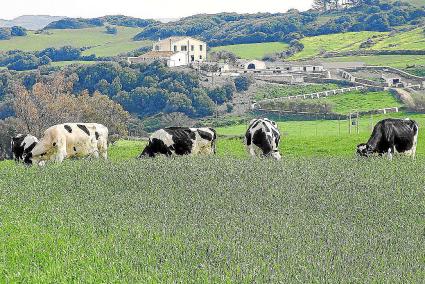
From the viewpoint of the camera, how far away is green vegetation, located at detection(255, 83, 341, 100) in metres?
122

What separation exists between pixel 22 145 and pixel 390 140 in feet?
44.2

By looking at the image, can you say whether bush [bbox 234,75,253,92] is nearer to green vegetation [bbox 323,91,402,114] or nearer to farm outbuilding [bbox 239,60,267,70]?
green vegetation [bbox 323,91,402,114]

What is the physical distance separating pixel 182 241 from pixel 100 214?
9.75 ft

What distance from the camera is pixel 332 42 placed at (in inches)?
7160

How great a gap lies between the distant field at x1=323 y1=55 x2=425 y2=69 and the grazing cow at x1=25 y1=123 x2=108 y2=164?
361ft

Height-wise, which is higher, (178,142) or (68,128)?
(68,128)

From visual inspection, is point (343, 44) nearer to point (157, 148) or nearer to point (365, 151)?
point (157, 148)

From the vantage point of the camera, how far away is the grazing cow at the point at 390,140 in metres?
25.9

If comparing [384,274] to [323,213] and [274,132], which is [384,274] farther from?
[274,132]

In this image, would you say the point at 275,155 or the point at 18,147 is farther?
the point at 18,147

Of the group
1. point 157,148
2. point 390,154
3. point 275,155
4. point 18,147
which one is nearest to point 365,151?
point 390,154

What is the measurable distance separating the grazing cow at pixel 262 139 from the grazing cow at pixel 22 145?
7.94 meters

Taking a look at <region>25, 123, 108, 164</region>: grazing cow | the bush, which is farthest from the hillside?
<region>25, 123, 108, 164</region>: grazing cow

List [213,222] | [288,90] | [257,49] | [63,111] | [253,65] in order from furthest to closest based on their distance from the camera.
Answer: [257,49]
[253,65]
[288,90]
[63,111]
[213,222]
